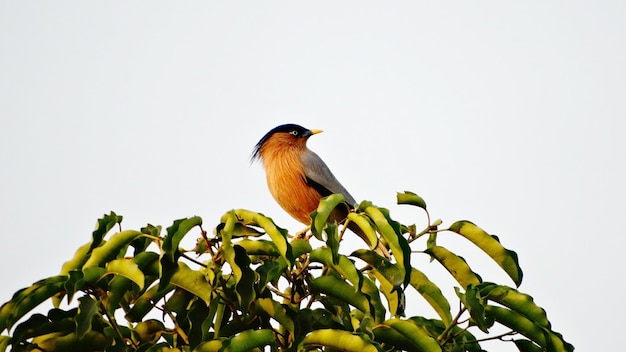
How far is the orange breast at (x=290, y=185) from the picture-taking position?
7.15 metres

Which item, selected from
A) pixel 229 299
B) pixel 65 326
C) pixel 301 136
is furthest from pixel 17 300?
pixel 301 136

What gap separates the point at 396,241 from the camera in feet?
10.5

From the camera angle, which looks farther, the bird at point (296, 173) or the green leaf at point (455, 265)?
the bird at point (296, 173)

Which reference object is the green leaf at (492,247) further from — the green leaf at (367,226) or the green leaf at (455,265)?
the green leaf at (367,226)

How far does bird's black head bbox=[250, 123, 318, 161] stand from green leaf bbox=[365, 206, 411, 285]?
15.1 feet

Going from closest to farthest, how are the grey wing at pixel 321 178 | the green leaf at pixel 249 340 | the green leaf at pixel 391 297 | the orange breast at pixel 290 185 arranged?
1. the green leaf at pixel 249 340
2. the green leaf at pixel 391 297
3. the orange breast at pixel 290 185
4. the grey wing at pixel 321 178

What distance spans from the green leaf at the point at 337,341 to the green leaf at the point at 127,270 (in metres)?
0.63

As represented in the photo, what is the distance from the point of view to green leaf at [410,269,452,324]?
→ 3637 mm

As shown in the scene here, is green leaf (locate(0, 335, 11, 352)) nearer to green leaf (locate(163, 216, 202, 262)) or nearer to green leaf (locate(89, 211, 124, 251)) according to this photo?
green leaf (locate(89, 211, 124, 251))

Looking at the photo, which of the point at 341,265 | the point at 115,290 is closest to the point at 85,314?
the point at 115,290

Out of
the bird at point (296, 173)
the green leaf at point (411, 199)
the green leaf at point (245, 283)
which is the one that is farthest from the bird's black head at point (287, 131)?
the green leaf at point (245, 283)

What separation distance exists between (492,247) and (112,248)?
154 centimetres

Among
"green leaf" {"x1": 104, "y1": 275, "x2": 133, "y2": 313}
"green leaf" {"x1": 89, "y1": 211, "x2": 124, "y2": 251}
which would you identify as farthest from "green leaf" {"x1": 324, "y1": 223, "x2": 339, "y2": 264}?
"green leaf" {"x1": 89, "y1": 211, "x2": 124, "y2": 251}

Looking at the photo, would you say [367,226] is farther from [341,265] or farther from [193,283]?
[193,283]
